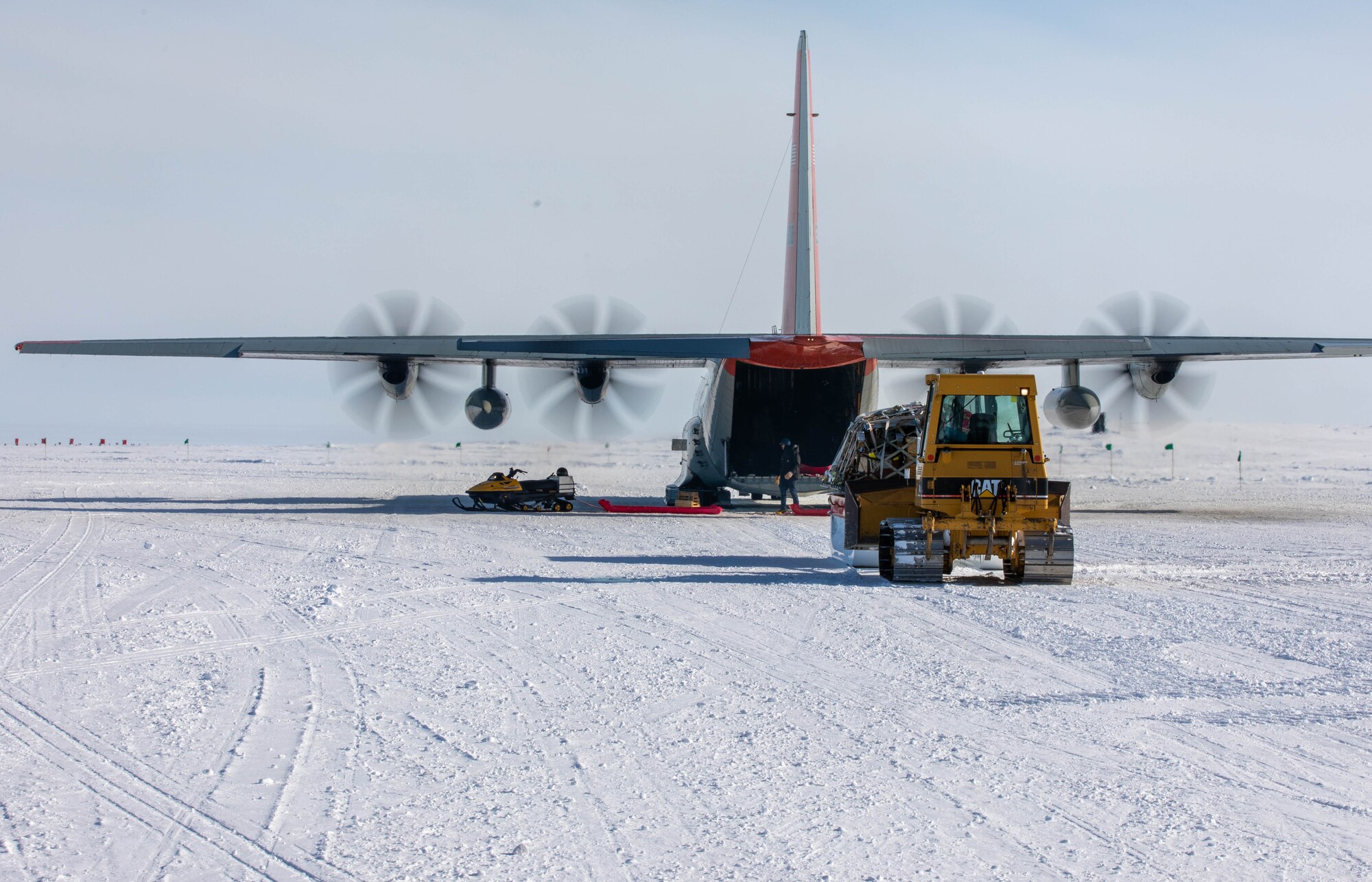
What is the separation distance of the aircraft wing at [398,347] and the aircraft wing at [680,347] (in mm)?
16

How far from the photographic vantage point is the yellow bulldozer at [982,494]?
13.9m

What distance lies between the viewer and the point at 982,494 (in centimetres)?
1402

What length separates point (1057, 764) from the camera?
6508 millimetres

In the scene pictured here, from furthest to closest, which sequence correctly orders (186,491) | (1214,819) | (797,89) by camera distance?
(186,491), (797,89), (1214,819)

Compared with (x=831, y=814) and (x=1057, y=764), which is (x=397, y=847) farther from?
(x=1057, y=764)

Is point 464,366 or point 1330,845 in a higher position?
point 464,366

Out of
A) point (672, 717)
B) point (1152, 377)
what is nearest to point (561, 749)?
point (672, 717)

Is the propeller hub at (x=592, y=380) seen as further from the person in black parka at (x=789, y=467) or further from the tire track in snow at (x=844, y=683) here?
the tire track in snow at (x=844, y=683)

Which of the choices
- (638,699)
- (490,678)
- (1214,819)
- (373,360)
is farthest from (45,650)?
(373,360)

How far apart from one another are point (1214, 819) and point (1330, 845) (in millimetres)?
507

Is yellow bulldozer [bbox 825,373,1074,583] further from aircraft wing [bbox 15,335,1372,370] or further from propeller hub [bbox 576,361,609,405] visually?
propeller hub [bbox 576,361,609,405]

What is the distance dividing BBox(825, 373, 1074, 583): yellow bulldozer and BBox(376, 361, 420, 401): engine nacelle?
16.9 m

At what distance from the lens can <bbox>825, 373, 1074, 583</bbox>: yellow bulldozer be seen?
45.7 ft

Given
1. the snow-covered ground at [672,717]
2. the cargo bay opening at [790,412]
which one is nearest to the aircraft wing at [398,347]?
the cargo bay opening at [790,412]
